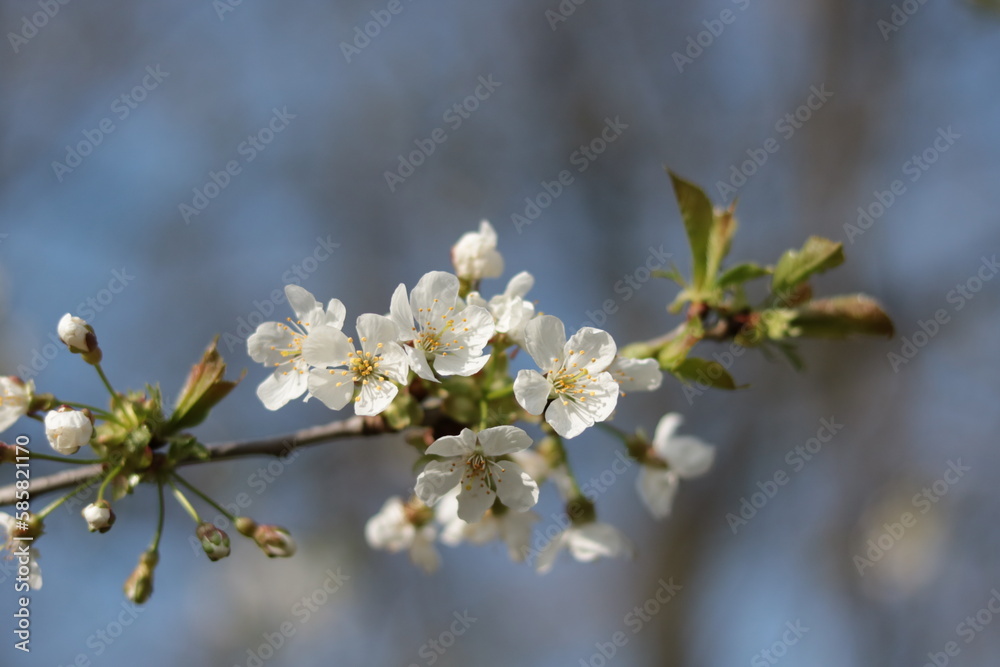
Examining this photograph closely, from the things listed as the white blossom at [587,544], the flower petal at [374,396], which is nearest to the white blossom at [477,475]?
the flower petal at [374,396]

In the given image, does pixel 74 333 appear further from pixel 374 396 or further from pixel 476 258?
pixel 476 258

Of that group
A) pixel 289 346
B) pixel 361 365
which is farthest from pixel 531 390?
pixel 289 346

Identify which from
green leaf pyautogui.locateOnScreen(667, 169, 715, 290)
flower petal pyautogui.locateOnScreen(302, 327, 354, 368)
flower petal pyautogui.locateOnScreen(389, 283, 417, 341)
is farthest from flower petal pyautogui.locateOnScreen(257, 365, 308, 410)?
green leaf pyautogui.locateOnScreen(667, 169, 715, 290)

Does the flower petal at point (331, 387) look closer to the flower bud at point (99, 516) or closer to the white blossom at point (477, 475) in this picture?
the white blossom at point (477, 475)

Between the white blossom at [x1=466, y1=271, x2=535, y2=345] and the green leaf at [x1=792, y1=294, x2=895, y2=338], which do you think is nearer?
the white blossom at [x1=466, y1=271, x2=535, y2=345]

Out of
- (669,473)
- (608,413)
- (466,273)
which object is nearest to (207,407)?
(466,273)

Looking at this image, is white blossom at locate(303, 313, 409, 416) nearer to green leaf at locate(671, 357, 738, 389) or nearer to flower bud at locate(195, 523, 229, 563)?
flower bud at locate(195, 523, 229, 563)

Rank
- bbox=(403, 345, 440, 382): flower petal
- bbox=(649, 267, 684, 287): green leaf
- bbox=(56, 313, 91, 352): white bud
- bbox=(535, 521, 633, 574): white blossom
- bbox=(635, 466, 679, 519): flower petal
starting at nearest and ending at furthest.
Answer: bbox=(403, 345, 440, 382): flower petal < bbox=(56, 313, 91, 352): white bud < bbox=(649, 267, 684, 287): green leaf < bbox=(535, 521, 633, 574): white blossom < bbox=(635, 466, 679, 519): flower petal
